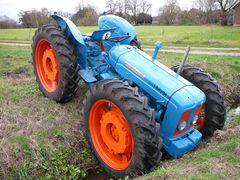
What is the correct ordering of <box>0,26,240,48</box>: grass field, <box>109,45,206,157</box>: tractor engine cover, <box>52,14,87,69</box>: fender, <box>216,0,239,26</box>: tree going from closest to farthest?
<box>109,45,206,157</box>: tractor engine cover
<box>52,14,87,69</box>: fender
<box>0,26,240,48</box>: grass field
<box>216,0,239,26</box>: tree

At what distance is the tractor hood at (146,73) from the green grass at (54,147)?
0.96 meters

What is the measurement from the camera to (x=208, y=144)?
4.77 m

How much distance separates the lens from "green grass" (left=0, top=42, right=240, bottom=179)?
12.9 ft

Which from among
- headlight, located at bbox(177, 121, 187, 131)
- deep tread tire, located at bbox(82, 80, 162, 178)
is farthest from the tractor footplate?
deep tread tire, located at bbox(82, 80, 162, 178)

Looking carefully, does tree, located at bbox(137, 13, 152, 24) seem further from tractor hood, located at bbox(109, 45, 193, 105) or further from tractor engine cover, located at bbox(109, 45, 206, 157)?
tractor engine cover, located at bbox(109, 45, 206, 157)

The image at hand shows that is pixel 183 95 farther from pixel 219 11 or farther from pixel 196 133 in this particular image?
pixel 219 11

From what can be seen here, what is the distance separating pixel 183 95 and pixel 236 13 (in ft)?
154

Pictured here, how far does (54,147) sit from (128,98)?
1835mm

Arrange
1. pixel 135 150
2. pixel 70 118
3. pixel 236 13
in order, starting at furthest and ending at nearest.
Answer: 1. pixel 236 13
2. pixel 70 118
3. pixel 135 150

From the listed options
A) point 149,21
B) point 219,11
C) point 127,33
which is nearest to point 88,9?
point 149,21

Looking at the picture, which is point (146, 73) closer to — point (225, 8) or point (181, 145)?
point (181, 145)

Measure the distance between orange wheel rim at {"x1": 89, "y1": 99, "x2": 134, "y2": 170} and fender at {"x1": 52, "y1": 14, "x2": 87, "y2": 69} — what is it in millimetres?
1230

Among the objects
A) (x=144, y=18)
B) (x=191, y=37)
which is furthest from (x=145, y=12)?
(x=191, y=37)

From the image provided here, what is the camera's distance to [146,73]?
4.55 metres
